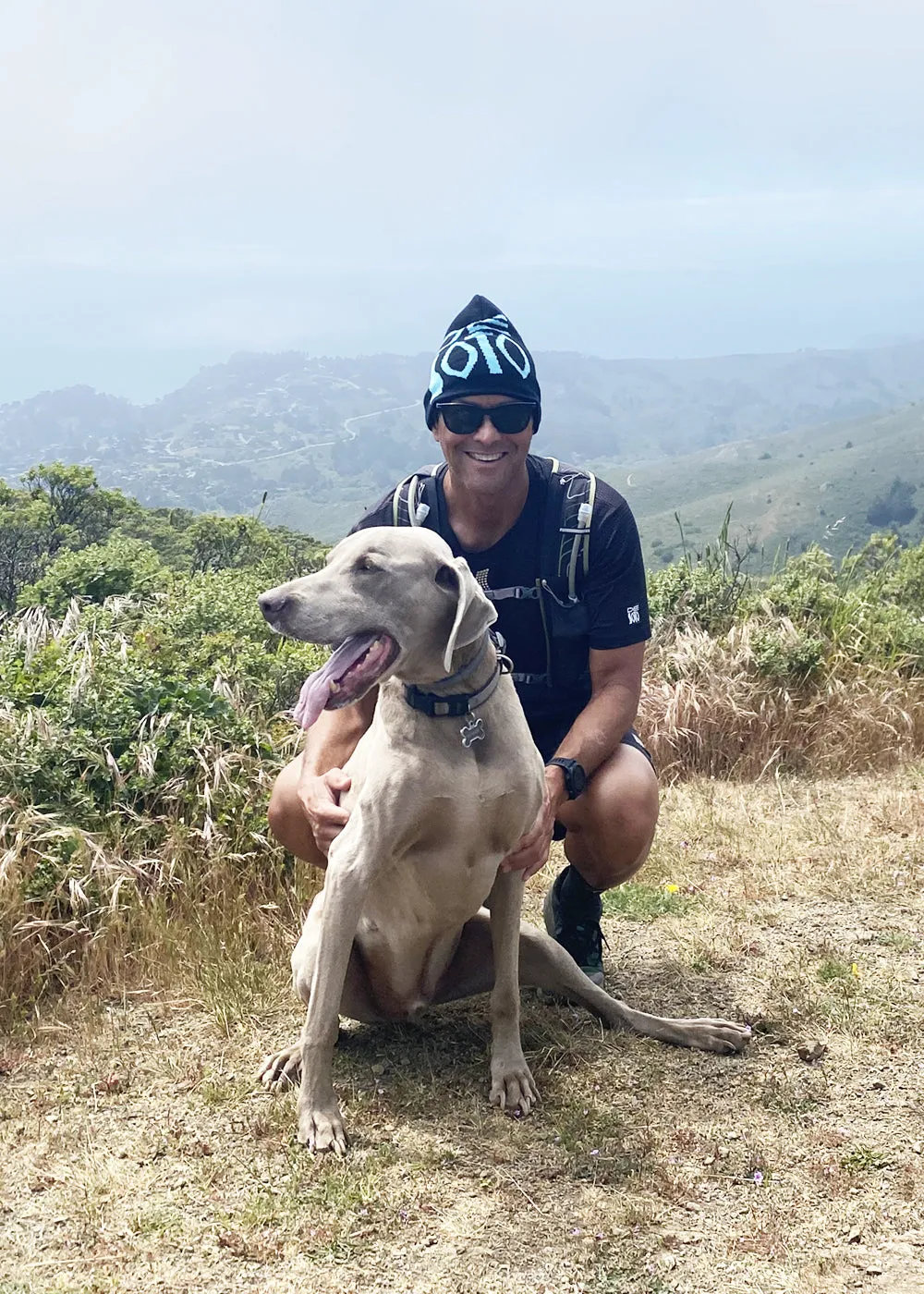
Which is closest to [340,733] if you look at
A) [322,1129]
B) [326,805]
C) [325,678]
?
[326,805]

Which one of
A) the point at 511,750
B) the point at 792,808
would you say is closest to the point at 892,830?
the point at 792,808

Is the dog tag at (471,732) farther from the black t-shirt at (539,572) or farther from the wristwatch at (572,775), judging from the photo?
the black t-shirt at (539,572)

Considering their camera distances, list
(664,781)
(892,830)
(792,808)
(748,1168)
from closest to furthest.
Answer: (748,1168), (892,830), (792,808), (664,781)

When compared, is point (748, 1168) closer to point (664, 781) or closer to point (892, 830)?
point (892, 830)

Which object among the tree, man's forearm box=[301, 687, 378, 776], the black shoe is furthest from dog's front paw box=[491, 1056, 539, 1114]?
the tree

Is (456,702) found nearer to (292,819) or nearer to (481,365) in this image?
(292,819)

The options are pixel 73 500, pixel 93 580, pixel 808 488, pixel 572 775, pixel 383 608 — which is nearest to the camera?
pixel 383 608

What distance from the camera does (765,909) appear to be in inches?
170

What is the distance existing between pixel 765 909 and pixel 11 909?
2.84m

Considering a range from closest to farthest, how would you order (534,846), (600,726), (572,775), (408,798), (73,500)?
(408,798), (534,846), (572,775), (600,726), (73,500)

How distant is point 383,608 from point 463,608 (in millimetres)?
192

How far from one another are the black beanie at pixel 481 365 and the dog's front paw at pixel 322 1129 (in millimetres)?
2105

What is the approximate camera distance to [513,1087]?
2.94m

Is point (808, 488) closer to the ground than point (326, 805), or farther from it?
closer to the ground
